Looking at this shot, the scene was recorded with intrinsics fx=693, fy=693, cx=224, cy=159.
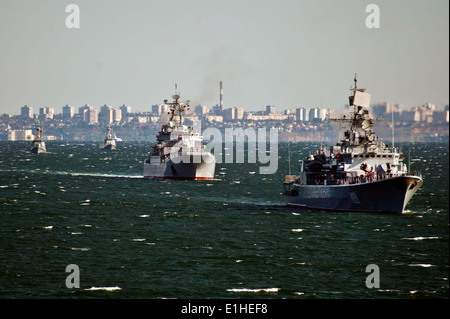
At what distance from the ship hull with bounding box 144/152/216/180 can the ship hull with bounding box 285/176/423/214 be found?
130 feet

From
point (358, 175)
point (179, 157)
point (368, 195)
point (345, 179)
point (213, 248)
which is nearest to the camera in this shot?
point (213, 248)

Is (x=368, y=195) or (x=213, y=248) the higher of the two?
(x=368, y=195)

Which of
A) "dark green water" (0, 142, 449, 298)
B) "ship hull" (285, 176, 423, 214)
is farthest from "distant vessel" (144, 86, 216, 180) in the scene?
"ship hull" (285, 176, 423, 214)

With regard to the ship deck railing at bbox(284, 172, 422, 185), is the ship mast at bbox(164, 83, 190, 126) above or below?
above

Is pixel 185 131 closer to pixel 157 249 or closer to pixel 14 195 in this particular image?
pixel 14 195

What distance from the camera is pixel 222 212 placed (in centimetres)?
6894

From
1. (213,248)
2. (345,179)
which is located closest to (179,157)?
(345,179)

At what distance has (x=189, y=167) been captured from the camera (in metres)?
107

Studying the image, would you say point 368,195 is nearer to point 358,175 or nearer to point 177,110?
point 358,175

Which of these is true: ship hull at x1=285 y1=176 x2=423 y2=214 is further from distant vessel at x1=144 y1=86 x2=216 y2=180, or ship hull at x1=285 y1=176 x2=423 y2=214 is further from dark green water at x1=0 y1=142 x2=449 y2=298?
distant vessel at x1=144 y1=86 x2=216 y2=180

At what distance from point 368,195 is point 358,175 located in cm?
210

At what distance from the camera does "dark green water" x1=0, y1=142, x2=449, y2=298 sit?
3834cm
